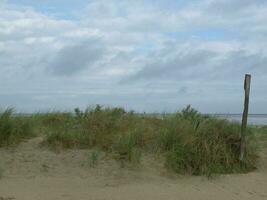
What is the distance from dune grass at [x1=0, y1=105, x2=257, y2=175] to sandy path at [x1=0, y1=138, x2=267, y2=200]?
362 mm

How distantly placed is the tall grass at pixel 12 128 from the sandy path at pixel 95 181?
28cm

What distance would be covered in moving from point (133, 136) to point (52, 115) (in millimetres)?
3114

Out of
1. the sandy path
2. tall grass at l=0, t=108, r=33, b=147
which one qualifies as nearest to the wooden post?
the sandy path

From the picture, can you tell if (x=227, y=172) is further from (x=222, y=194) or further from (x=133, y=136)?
(x=133, y=136)

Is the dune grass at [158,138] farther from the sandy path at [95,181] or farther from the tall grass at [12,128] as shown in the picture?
the sandy path at [95,181]

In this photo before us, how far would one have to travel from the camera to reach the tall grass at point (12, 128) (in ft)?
44.2

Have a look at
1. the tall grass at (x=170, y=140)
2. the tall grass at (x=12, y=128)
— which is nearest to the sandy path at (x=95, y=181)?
the tall grass at (x=12, y=128)

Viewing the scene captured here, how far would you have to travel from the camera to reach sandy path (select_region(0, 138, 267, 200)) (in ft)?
37.1

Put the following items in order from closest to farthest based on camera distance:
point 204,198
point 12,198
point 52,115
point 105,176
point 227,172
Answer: point 12,198 < point 204,198 < point 105,176 < point 227,172 < point 52,115

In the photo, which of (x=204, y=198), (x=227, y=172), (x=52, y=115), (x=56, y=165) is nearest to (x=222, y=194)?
(x=204, y=198)

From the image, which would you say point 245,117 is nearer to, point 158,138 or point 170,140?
point 170,140

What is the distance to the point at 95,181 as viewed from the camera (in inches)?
479

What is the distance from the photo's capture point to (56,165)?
1274 centimetres

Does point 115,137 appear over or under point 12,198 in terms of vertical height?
over
